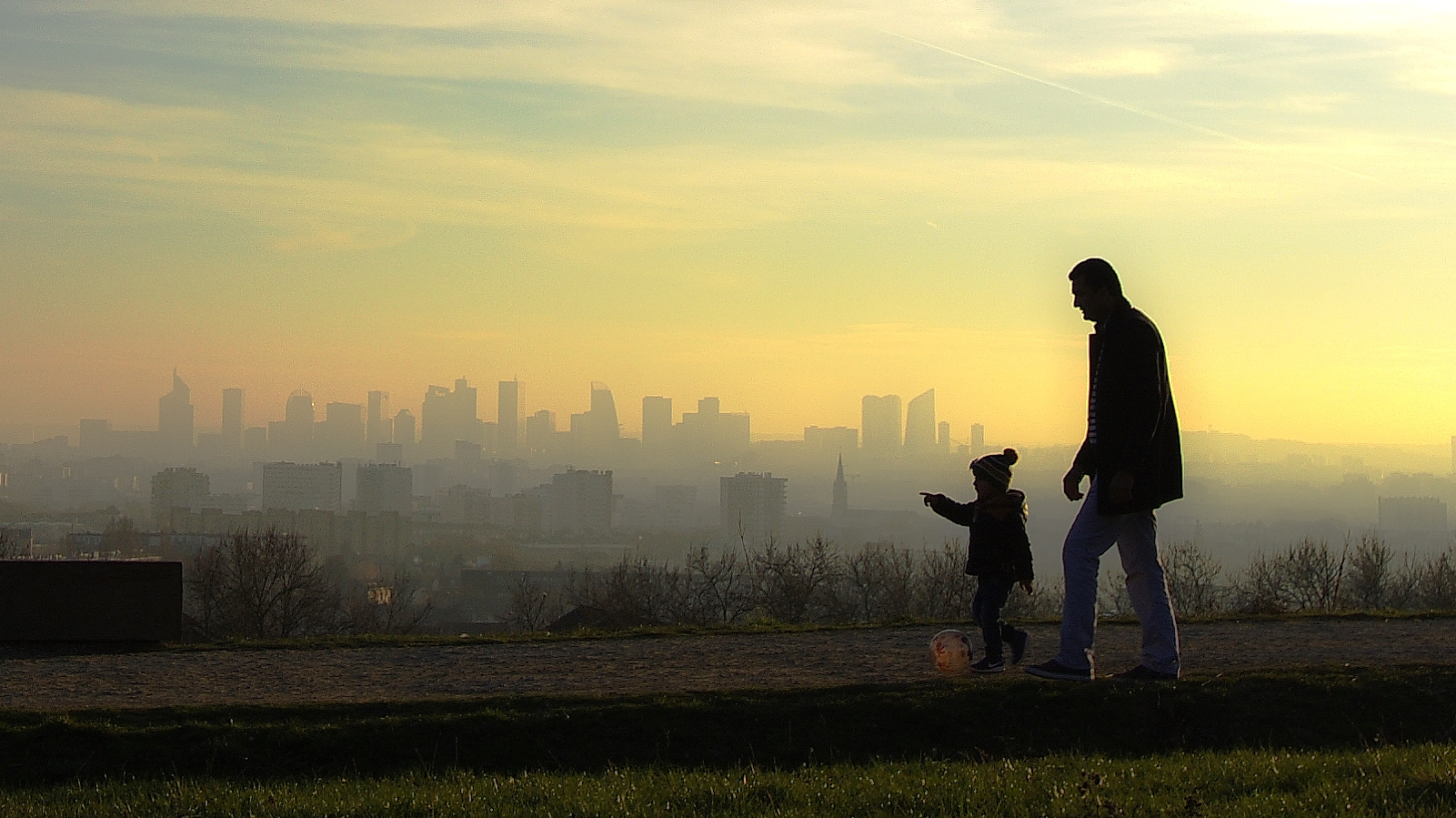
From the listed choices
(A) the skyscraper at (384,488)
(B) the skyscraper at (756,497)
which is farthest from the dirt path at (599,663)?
(A) the skyscraper at (384,488)

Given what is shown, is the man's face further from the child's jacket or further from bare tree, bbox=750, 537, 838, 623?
bare tree, bbox=750, 537, 838, 623

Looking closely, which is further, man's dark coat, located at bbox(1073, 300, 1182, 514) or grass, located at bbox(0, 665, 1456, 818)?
man's dark coat, located at bbox(1073, 300, 1182, 514)

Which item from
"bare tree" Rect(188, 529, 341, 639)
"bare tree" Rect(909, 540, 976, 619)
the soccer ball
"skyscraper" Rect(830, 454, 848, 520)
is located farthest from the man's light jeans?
"skyscraper" Rect(830, 454, 848, 520)

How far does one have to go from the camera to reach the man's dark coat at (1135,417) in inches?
351

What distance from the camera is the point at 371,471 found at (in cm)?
→ 11406

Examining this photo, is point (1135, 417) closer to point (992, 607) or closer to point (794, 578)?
point (992, 607)

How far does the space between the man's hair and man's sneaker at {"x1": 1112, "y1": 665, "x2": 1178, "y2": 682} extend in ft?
7.80

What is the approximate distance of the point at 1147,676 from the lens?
923 cm

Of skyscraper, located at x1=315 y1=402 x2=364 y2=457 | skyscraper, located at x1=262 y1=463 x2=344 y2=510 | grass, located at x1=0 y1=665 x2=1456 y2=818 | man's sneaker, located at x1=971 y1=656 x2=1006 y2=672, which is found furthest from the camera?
skyscraper, located at x1=315 y1=402 x2=364 y2=457

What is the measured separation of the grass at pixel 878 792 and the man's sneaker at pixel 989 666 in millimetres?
2573

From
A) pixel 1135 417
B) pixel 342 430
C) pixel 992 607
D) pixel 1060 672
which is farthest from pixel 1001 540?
pixel 342 430

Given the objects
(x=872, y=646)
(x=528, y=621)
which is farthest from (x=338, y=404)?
(x=872, y=646)

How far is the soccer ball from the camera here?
34.4 feet

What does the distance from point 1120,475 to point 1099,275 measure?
1.29 metres
